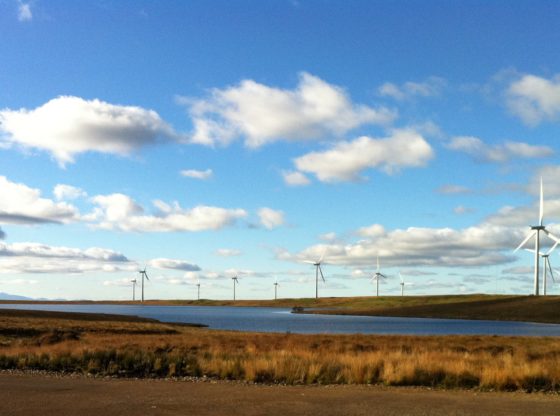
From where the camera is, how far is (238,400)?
1869 cm

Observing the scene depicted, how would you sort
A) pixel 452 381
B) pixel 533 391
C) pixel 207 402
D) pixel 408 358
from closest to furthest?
pixel 207 402 < pixel 533 391 < pixel 452 381 < pixel 408 358

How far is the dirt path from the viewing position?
16.8 metres

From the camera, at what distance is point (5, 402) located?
17.7 meters

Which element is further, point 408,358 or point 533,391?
point 408,358

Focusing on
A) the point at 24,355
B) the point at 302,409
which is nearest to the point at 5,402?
the point at 302,409

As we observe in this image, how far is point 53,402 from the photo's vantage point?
17984 millimetres

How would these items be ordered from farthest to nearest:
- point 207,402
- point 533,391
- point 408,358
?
1. point 408,358
2. point 533,391
3. point 207,402

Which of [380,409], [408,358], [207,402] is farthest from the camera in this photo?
[408,358]

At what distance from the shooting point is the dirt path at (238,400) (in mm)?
16766

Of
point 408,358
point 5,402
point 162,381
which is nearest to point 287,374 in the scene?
point 162,381

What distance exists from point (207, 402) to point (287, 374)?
21.5 feet

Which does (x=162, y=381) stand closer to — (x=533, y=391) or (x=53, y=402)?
(x=53, y=402)

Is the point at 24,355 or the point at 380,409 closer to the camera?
the point at 380,409

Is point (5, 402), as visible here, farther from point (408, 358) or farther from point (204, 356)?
point (408, 358)
